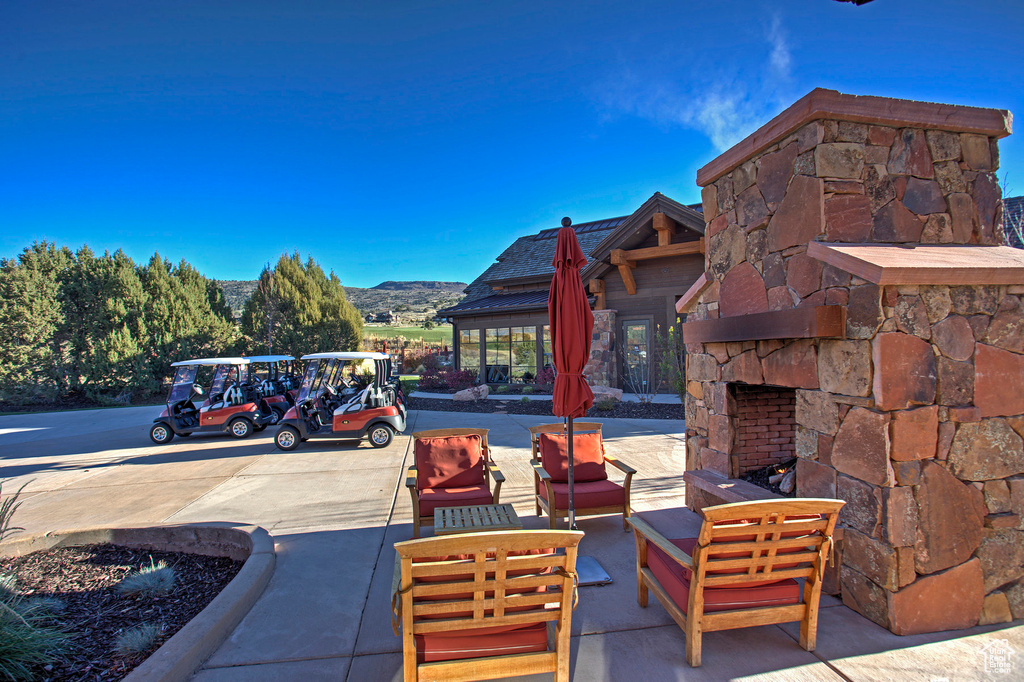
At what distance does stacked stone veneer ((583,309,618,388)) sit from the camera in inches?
520

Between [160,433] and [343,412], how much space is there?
4.44 meters

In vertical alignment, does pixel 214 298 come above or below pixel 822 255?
above

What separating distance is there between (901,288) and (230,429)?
11.2 meters

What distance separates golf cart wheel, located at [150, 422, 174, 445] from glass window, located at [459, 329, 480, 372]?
9696 millimetres

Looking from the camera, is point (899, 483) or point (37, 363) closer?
point (899, 483)

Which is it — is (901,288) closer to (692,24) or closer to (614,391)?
(692,24)

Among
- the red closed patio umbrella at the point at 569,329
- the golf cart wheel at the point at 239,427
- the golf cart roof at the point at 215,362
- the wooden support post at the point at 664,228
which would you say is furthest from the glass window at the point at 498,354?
the red closed patio umbrella at the point at 569,329

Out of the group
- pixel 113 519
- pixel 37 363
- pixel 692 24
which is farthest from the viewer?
pixel 37 363

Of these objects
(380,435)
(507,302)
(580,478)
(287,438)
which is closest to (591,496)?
(580,478)

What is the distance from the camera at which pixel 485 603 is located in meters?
2.12

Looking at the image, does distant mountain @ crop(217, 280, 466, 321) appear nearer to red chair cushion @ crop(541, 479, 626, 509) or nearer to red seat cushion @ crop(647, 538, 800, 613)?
red chair cushion @ crop(541, 479, 626, 509)

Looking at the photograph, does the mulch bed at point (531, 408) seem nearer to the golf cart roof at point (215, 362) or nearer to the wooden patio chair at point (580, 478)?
the golf cart roof at point (215, 362)

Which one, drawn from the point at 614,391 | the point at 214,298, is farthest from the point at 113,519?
the point at 214,298

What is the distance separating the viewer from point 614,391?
12.5 meters
